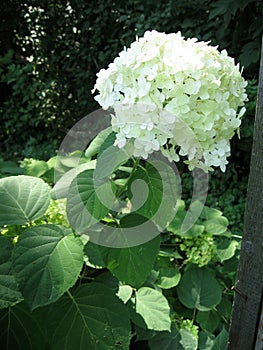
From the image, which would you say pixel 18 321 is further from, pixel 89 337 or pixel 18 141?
pixel 18 141

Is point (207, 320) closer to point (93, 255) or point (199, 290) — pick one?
point (199, 290)

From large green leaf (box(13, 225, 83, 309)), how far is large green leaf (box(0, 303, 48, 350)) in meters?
0.21

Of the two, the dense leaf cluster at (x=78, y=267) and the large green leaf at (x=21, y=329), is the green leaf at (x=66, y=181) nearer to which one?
the dense leaf cluster at (x=78, y=267)

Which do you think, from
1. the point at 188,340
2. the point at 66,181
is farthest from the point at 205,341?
the point at 66,181

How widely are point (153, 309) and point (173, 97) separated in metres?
0.73

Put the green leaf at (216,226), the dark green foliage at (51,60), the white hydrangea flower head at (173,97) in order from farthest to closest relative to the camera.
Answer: the dark green foliage at (51,60) → the green leaf at (216,226) → the white hydrangea flower head at (173,97)

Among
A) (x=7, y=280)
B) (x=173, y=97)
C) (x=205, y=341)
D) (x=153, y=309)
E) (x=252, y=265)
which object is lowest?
(x=205, y=341)

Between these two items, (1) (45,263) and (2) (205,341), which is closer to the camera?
(1) (45,263)

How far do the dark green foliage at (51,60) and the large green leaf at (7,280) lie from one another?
2842 mm

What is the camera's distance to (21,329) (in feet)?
3.88

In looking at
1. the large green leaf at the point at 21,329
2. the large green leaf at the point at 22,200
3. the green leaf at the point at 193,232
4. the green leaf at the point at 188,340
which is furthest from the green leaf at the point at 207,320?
the large green leaf at the point at 22,200

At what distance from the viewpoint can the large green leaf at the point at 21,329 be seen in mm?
1178

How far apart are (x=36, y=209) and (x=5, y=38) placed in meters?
3.67

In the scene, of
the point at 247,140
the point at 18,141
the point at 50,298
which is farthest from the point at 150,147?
the point at 18,141
